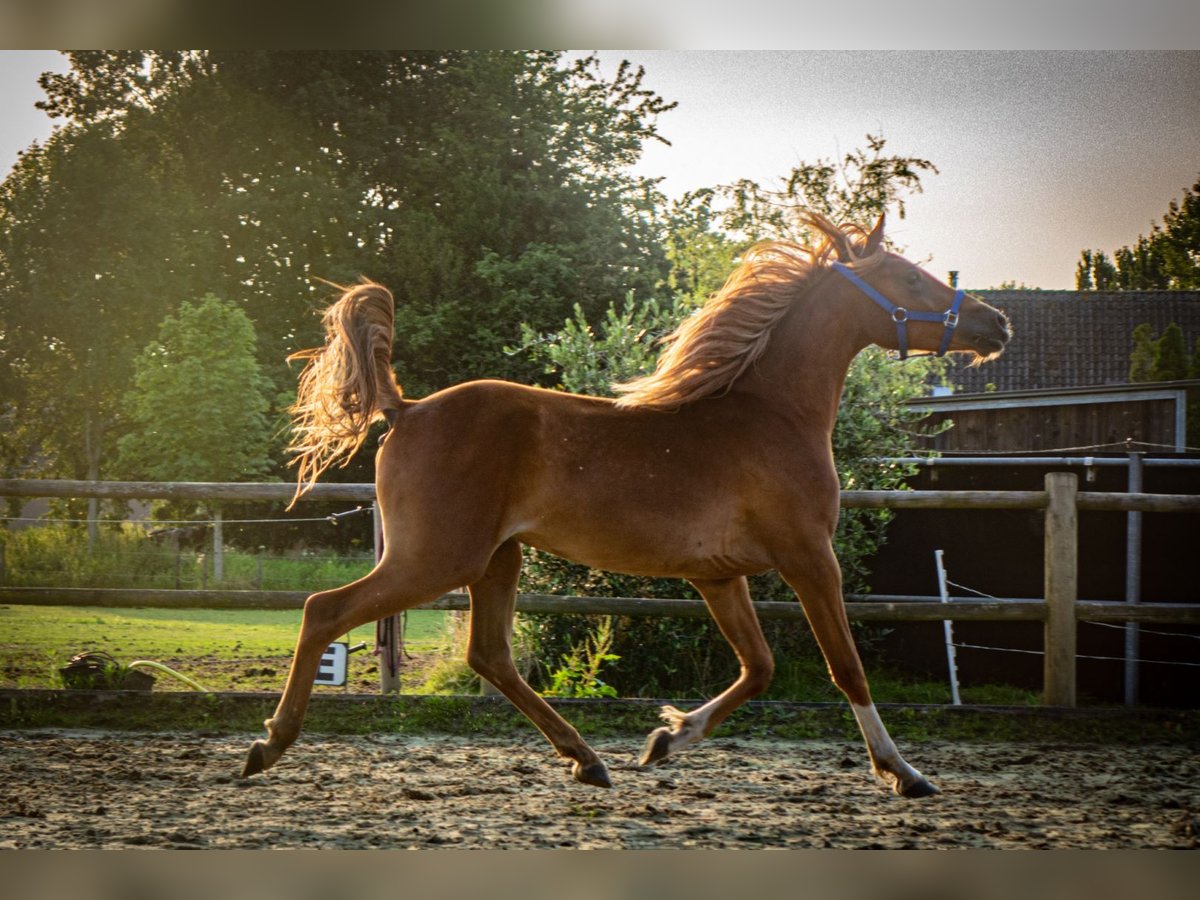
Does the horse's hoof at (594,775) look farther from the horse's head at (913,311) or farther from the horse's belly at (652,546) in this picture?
the horse's head at (913,311)

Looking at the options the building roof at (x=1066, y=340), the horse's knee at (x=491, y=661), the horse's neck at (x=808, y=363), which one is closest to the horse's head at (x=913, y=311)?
the horse's neck at (x=808, y=363)

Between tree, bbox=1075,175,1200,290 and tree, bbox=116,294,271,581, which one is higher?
tree, bbox=1075,175,1200,290

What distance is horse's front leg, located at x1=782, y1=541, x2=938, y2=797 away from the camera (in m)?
3.44

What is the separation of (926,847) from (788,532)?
104 centimetres

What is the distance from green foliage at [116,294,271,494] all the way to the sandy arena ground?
Result: 461 inches

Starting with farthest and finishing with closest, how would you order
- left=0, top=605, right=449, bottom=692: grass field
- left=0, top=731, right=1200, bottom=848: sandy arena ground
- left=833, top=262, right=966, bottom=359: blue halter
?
left=0, top=605, right=449, bottom=692: grass field, left=833, top=262, right=966, bottom=359: blue halter, left=0, top=731, right=1200, bottom=848: sandy arena ground

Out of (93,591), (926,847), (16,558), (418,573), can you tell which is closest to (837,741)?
(926,847)

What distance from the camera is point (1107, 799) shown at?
354cm

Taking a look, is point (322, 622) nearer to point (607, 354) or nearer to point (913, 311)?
point (913, 311)

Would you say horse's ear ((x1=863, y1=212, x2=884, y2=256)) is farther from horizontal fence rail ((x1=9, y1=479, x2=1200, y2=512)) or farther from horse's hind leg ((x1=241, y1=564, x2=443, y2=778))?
horse's hind leg ((x1=241, y1=564, x2=443, y2=778))

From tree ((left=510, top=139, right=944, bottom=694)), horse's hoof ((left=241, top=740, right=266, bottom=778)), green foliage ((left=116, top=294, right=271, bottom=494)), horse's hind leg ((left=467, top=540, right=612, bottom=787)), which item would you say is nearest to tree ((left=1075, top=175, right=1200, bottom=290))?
tree ((left=510, top=139, right=944, bottom=694))

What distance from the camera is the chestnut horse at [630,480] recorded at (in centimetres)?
341

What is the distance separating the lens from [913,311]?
12.7ft

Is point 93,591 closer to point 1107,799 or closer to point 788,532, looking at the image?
point 788,532
